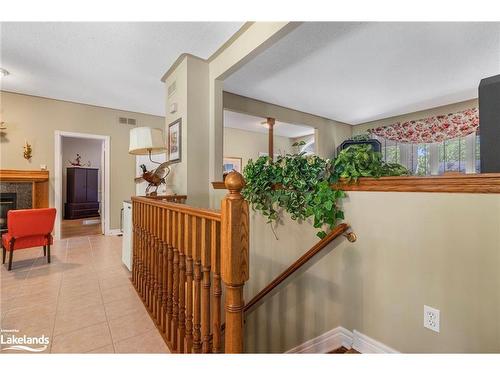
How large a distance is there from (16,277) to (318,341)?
10.5 feet

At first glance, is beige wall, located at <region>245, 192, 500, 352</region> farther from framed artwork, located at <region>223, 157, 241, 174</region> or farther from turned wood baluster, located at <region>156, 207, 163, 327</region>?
framed artwork, located at <region>223, 157, 241, 174</region>

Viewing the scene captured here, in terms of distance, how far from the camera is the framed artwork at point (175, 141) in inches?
121

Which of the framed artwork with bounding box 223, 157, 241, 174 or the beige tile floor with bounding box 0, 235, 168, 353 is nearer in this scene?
the beige tile floor with bounding box 0, 235, 168, 353

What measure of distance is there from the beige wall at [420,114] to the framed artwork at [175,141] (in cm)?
478

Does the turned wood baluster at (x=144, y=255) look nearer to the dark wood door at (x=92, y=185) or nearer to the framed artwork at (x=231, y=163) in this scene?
the framed artwork at (x=231, y=163)

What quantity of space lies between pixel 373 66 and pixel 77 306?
4.18m

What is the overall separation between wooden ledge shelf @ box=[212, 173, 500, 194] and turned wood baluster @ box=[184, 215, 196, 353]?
1.10 m

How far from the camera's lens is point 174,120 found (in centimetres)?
325

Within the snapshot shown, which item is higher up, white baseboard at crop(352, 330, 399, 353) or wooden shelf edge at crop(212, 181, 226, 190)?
wooden shelf edge at crop(212, 181, 226, 190)

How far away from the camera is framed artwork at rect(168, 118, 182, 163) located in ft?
10.1

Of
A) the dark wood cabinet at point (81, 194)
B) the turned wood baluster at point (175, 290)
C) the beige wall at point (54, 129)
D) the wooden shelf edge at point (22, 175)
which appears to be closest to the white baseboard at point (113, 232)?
the beige wall at point (54, 129)

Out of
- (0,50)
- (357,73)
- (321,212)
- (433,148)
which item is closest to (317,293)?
(321,212)

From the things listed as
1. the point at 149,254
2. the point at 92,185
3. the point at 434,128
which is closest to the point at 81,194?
the point at 92,185

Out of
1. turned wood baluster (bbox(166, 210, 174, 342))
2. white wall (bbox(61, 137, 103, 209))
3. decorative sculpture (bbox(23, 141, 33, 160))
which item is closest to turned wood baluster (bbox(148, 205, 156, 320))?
turned wood baluster (bbox(166, 210, 174, 342))
